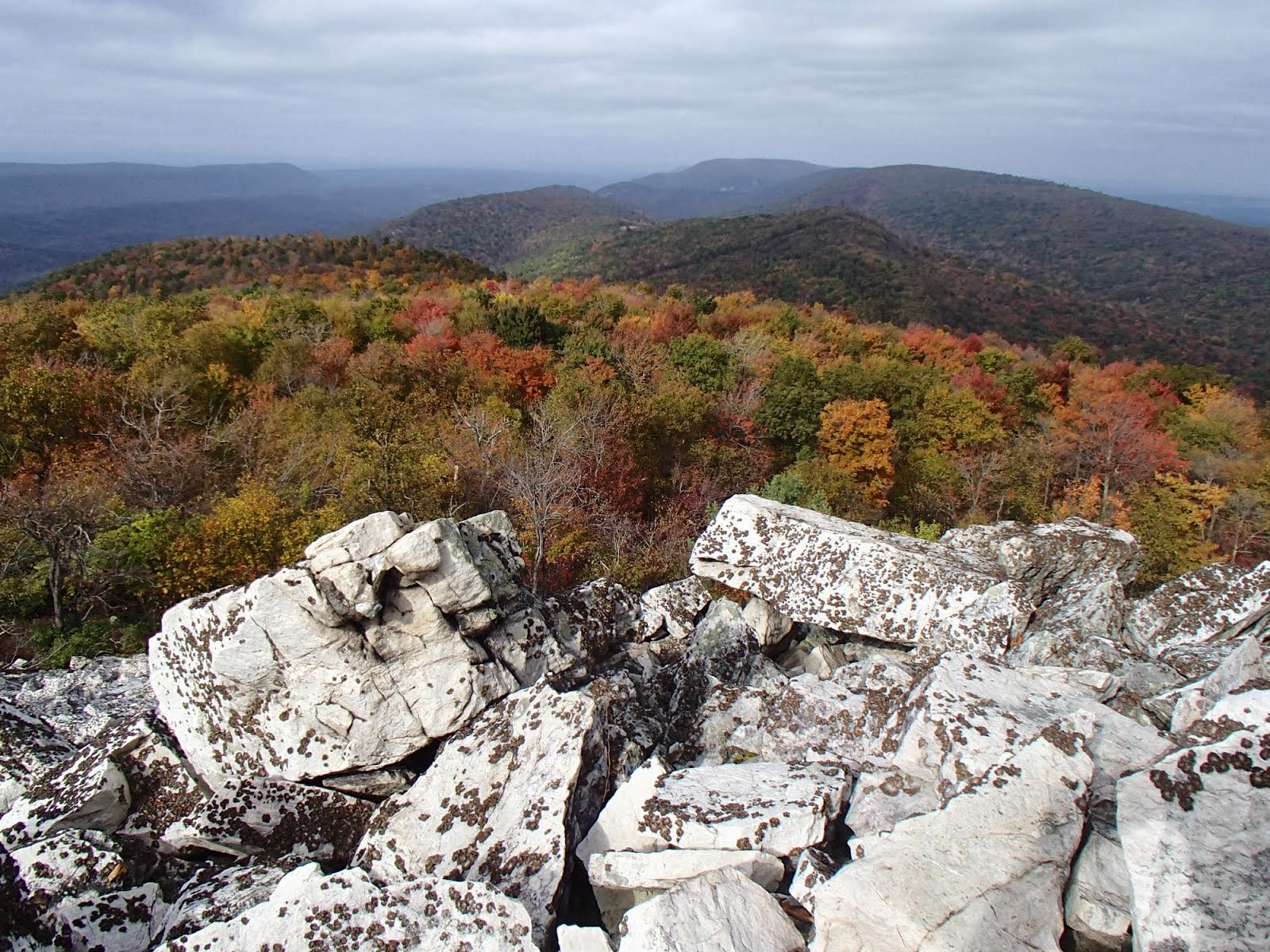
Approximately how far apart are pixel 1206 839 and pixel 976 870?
132 cm

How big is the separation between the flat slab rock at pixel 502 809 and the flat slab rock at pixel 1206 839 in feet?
12.4

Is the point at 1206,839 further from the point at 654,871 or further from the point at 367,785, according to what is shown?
the point at 367,785

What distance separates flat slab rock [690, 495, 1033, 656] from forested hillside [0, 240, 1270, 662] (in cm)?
539

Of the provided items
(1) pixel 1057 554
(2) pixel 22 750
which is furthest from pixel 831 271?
(2) pixel 22 750

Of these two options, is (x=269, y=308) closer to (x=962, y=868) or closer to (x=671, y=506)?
(x=671, y=506)

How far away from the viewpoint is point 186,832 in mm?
6004

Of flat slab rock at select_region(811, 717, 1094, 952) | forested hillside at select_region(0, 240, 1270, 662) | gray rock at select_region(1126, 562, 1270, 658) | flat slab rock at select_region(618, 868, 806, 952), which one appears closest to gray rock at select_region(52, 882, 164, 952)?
flat slab rock at select_region(618, 868, 806, 952)

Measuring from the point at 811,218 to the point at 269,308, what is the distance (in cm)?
12313

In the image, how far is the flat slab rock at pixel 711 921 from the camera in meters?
4.09

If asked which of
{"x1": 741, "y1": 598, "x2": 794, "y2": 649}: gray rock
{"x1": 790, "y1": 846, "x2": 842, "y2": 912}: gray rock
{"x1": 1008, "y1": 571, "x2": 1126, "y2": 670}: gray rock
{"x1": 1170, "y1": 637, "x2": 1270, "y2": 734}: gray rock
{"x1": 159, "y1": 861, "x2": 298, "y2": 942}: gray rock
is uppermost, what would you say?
{"x1": 1170, "y1": 637, "x2": 1270, "y2": 734}: gray rock

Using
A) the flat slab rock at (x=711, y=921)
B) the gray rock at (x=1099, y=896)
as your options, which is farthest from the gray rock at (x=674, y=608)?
the gray rock at (x=1099, y=896)

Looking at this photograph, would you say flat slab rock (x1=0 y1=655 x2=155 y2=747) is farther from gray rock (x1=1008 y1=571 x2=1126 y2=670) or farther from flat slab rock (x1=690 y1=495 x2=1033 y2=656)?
gray rock (x1=1008 y1=571 x2=1126 y2=670)

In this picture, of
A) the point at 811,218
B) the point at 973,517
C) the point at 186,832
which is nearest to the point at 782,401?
the point at 973,517

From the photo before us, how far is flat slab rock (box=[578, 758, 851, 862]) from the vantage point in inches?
203
